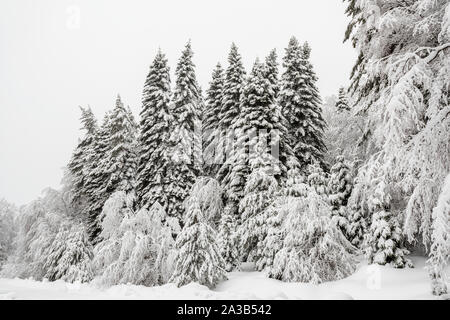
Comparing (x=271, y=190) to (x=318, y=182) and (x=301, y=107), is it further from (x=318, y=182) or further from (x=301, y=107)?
(x=301, y=107)

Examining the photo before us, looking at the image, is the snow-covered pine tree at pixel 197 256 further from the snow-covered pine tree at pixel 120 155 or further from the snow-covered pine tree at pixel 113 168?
the snow-covered pine tree at pixel 120 155

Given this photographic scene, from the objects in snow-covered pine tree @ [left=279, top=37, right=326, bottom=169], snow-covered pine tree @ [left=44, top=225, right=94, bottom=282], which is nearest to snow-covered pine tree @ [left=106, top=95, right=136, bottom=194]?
snow-covered pine tree @ [left=44, top=225, right=94, bottom=282]

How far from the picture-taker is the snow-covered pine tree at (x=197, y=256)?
12594 millimetres

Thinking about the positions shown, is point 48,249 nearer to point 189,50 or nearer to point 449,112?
point 189,50

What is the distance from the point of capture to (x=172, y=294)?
788 centimetres

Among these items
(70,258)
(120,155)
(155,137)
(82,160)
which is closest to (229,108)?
(155,137)

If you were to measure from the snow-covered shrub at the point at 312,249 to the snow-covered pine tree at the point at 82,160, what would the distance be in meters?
19.8

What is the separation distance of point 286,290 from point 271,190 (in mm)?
7805

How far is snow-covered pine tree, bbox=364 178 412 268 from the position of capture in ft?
37.4

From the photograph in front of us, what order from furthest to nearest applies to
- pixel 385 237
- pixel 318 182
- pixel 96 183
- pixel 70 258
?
pixel 96 183
pixel 70 258
pixel 318 182
pixel 385 237

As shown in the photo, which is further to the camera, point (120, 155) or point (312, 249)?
point (120, 155)

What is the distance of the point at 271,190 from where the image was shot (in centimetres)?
1738

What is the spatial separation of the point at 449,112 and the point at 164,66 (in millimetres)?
23325
